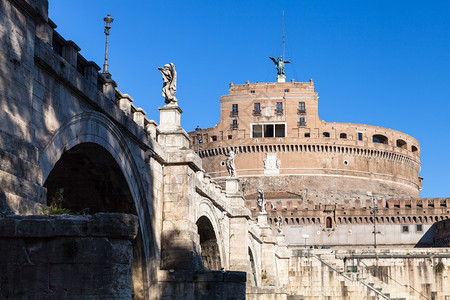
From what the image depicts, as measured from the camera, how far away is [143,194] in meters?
18.2

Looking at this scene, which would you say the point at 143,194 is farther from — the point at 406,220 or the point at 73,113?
the point at 406,220

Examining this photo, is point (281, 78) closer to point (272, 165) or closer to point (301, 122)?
point (301, 122)

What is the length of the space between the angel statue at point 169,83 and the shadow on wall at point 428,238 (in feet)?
200

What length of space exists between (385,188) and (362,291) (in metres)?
48.3

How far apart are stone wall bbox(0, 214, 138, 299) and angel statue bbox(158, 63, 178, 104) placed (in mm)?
12925

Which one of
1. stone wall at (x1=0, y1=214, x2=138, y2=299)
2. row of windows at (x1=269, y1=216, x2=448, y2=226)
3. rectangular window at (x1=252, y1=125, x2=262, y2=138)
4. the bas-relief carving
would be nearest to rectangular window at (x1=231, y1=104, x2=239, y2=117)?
rectangular window at (x1=252, y1=125, x2=262, y2=138)

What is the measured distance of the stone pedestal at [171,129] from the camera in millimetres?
20703

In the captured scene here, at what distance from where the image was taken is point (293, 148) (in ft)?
293

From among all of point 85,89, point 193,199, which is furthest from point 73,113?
point 193,199

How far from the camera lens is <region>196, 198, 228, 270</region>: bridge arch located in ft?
84.3

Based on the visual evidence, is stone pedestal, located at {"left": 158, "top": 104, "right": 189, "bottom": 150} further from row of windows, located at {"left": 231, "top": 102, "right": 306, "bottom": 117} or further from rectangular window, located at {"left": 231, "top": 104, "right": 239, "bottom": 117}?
rectangular window, located at {"left": 231, "top": 104, "right": 239, "bottom": 117}

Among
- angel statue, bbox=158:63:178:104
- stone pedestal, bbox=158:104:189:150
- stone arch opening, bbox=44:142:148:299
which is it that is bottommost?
stone arch opening, bbox=44:142:148:299

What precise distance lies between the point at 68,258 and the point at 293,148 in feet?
269

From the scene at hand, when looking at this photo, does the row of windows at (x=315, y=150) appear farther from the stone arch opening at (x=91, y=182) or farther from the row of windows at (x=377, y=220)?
the stone arch opening at (x=91, y=182)
